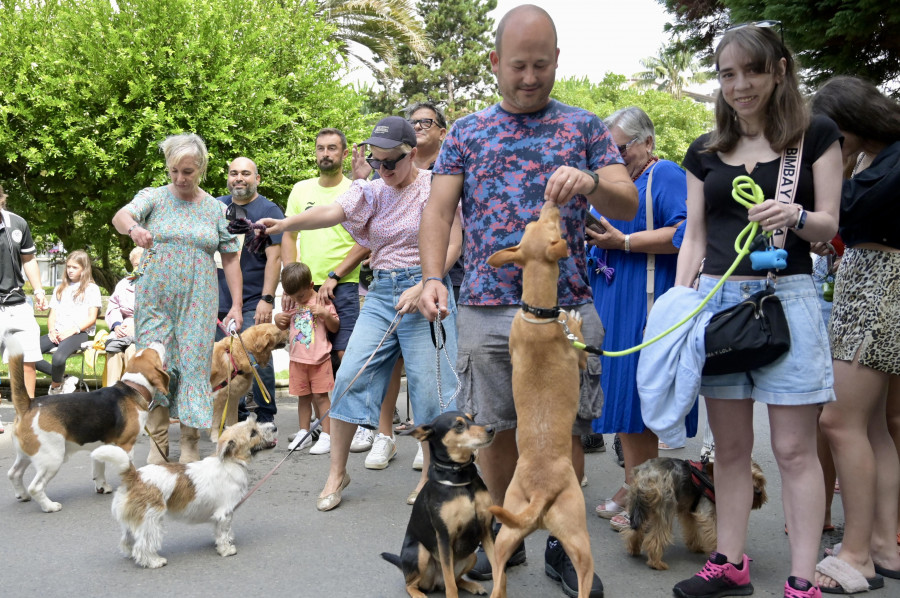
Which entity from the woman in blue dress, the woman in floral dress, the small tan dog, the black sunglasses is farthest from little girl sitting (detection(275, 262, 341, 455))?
the woman in blue dress

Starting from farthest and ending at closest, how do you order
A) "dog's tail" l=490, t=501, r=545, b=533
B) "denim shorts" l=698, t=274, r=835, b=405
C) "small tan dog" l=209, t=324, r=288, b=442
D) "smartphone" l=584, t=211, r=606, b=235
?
"small tan dog" l=209, t=324, r=288, b=442 → "smartphone" l=584, t=211, r=606, b=235 → "denim shorts" l=698, t=274, r=835, b=405 → "dog's tail" l=490, t=501, r=545, b=533

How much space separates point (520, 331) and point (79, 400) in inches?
147

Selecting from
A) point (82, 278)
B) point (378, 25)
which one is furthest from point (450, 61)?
point (82, 278)

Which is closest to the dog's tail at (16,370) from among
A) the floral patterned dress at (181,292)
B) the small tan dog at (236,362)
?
the floral patterned dress at (181,292)

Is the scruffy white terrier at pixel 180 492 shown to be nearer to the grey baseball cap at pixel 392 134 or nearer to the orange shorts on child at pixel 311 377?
the grey baseball cap at pixel 392 134

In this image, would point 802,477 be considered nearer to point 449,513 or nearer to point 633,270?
point 449,513

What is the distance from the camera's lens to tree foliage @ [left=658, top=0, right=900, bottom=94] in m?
7.89

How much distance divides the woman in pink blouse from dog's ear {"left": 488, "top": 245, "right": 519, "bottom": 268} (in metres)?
1.63

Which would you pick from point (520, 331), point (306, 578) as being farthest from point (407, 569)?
point (520, 331)

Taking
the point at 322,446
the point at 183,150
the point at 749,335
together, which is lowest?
the point at 322,446

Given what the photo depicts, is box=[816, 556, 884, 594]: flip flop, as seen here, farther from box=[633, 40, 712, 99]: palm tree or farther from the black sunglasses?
box=[633, 40, 712, 99]: palm tree

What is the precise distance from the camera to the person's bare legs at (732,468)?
11.4 feet

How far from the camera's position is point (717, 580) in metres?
3.55

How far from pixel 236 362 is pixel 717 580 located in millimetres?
4882
